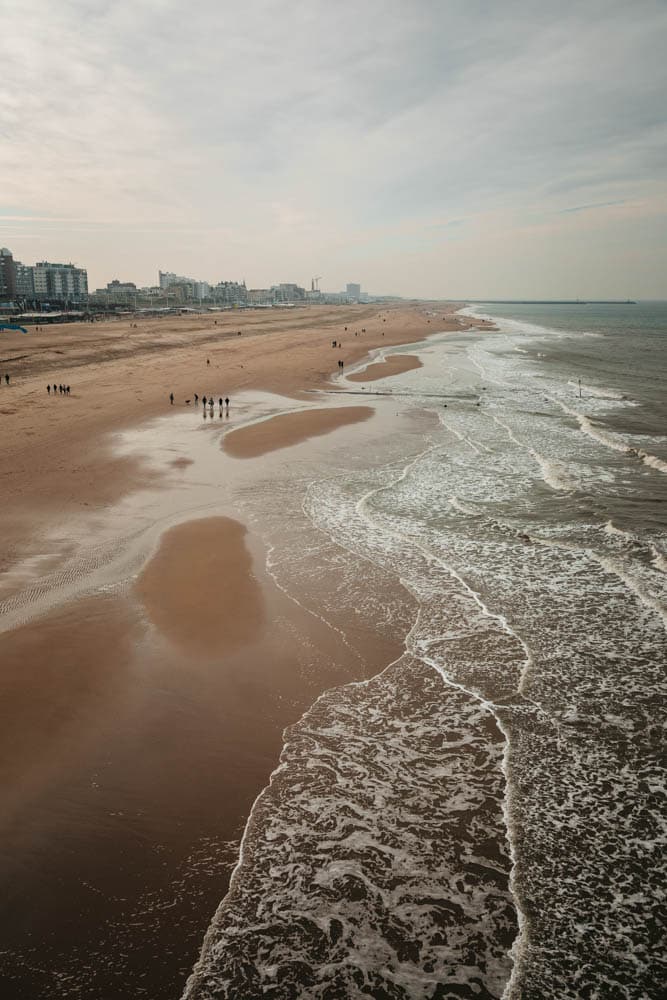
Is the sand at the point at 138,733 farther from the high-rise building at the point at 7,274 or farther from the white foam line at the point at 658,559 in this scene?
the high-rise building at the point at 7,274

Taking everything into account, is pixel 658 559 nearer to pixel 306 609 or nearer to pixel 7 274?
pixel 306 609

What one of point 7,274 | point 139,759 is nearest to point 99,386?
point 139,759

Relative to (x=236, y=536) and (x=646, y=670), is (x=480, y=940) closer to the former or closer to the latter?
(x=646, y=670)

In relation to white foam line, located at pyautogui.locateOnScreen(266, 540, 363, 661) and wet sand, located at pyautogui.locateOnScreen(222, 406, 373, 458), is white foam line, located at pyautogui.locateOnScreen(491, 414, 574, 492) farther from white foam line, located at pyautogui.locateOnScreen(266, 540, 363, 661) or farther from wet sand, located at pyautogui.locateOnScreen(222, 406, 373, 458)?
white foam line, located at pyautogui.locateOnScreen(266, 540, 363, 661)

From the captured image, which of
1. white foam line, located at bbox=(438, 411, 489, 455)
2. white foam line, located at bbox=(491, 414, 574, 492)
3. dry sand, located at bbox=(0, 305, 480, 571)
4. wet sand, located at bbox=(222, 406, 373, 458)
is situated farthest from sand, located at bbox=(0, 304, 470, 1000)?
white foam line, located at bbox=(438, 411, 489, 455)

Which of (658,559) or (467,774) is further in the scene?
(658,559)

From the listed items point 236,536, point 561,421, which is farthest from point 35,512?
point 561,421
